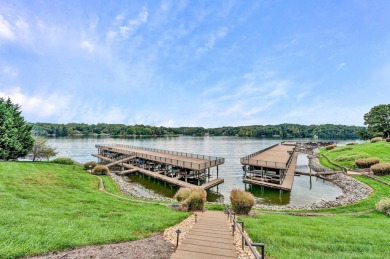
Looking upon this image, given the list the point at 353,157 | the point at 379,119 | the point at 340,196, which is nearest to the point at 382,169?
the point at 340,196

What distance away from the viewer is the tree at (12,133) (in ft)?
85.1

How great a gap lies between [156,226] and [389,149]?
4723cm

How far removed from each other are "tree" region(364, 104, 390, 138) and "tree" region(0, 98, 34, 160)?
307 feet

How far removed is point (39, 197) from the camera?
12344mm

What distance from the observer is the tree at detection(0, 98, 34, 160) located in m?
25.9

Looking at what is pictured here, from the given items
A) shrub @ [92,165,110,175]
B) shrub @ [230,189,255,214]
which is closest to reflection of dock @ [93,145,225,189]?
shrub @ [92,165,110,175]

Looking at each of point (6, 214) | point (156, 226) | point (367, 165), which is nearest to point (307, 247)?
point (156, 226)

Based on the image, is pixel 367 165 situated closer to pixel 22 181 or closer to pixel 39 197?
pixel 39 197

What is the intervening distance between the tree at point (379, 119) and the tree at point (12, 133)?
9365 centimetres

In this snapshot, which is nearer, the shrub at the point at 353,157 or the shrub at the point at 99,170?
the shrub at the point at 99,170

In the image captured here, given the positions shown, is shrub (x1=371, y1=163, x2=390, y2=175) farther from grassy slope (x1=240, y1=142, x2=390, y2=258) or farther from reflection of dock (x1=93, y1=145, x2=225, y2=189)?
grassy slope (x1=240, y1=142, x2=390, y2=258)

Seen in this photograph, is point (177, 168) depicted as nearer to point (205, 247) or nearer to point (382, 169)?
point (382, 169)

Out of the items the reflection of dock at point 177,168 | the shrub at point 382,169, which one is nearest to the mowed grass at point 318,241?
the reflection of dock at point 177,168

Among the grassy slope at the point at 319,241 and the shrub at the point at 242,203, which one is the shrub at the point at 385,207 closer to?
the grassy slope at the point at 319,241
